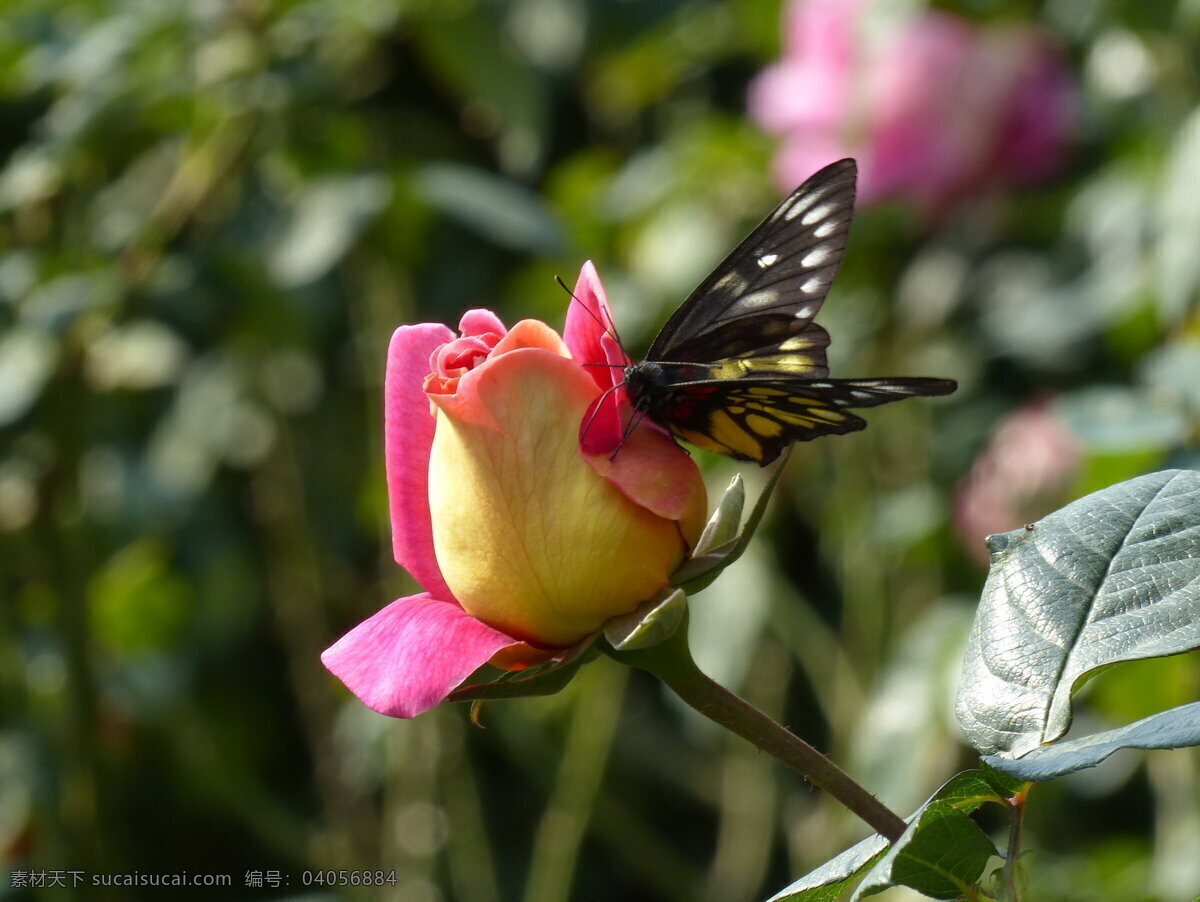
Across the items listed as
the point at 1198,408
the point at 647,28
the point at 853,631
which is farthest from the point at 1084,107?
the point at 1198,408

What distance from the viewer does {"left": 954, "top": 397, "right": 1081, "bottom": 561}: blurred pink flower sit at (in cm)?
141

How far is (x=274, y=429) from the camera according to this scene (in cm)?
178

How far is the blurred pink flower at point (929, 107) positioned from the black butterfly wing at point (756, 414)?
105cm

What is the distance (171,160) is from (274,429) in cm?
46

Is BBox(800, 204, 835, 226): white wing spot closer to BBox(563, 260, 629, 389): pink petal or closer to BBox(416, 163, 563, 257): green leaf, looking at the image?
BBox(563, 260, 629, 389): pink petal

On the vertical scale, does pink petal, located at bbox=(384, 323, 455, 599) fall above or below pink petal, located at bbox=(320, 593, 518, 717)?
above

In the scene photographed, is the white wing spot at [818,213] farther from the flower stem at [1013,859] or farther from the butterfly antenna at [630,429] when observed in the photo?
the flower stem at [1013,859]

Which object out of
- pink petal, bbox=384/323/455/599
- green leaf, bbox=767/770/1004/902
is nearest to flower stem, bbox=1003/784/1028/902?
green leaf, bbox=767/770/1004/902

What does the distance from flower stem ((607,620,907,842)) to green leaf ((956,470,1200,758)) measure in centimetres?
5

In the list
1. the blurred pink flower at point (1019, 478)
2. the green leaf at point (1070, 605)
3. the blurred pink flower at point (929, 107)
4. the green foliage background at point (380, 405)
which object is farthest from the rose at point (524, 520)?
the blurred pink flower at point (929, 107)

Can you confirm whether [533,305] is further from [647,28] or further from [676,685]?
[676,685]

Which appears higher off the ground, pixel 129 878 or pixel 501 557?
pixel 501 557

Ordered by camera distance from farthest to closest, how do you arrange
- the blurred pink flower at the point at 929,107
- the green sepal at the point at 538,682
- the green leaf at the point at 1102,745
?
the blurred pink flower at the point at 929,107 → the green sepal at the point at 538,682 → the green leaf at the point at 1102,745

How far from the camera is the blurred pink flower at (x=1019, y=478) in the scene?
1.41 meters
